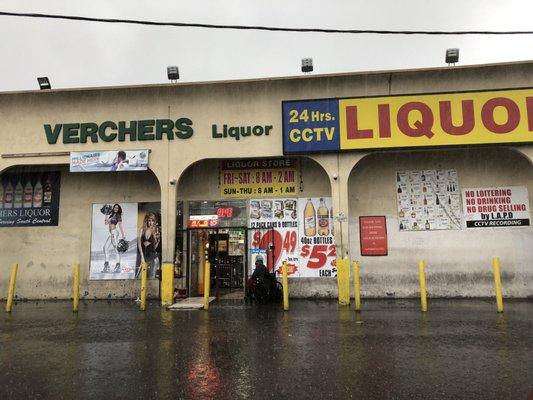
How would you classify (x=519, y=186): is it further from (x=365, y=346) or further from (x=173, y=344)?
(x=173, y=344)

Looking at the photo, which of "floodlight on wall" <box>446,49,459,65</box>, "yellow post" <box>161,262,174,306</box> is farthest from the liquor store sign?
"yellow post" <box>161,262,174,306</box>

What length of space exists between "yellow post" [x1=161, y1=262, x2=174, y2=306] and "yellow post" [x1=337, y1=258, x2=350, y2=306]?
5215 mm

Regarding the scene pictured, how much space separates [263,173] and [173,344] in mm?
8666

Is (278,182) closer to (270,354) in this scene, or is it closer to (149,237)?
(149,237)

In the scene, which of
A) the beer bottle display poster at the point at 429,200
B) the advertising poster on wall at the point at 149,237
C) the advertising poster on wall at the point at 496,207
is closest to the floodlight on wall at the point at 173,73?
the advertising poster on wall at the point at 149,237

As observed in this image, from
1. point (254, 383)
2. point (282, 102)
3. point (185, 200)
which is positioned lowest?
point (254, 383)

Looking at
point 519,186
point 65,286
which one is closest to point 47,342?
point 65,286

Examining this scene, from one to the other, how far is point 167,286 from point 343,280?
5.48m

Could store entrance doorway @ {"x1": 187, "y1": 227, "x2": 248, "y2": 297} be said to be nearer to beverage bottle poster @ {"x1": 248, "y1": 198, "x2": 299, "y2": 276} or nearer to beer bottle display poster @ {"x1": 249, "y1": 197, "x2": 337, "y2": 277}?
beverage bottle poster @ {"x1": 248, "y1": 198, "x2": 299, "y2": 276}

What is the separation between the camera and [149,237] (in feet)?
52.0

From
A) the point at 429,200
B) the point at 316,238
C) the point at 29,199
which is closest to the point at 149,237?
the point at 29,199

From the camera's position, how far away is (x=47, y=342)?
27.6ft

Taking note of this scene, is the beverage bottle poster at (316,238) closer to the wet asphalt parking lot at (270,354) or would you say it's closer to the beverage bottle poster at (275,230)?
the beverage bottle poster at (275,230)

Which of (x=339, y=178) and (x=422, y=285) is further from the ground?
(x=339, y=178)
